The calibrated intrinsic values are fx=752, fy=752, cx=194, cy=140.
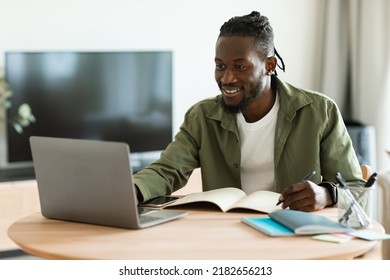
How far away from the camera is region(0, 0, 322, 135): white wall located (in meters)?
3.94

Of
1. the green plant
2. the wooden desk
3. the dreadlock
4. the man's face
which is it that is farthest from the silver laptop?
the green plant

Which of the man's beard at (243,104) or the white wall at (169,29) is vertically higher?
the white wall at (169,29)

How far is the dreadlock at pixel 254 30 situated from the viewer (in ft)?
6.95

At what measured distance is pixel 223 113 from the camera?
7.25 ft

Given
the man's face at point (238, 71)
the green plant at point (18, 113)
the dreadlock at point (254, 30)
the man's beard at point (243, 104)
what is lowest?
the green plant at point (18, 113)

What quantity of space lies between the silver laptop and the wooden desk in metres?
0.03

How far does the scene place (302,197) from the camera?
1716mm

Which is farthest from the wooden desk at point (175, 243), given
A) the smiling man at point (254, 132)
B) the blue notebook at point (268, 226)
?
the smiling man at point (254, 132)

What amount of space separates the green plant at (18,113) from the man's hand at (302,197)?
7.76ft

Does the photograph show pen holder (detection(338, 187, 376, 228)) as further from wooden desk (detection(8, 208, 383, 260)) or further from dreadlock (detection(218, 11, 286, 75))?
dreadlock (detection(218, 11, 286, 75))

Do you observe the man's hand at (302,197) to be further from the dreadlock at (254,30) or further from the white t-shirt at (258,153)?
the dreadlock at (254,30)

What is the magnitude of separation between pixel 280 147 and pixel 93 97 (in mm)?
2158

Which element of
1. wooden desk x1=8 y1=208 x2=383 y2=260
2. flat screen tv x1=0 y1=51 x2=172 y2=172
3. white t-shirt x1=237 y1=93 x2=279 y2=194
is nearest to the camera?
wooden desk x1=8 y1=208 x2=383 y2=260

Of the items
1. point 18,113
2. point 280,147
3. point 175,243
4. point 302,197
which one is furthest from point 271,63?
point 18,113
